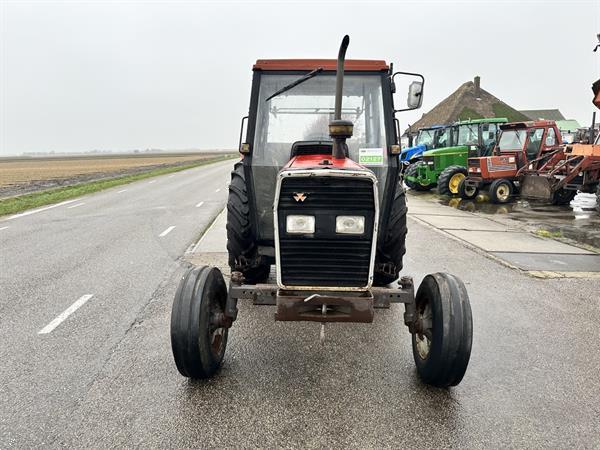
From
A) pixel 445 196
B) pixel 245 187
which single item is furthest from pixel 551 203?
pixel 245 187

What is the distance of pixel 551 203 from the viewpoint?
13.5m

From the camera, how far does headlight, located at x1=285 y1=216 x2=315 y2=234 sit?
3.04 meters

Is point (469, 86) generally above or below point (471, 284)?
above

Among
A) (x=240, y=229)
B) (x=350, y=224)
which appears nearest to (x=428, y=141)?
(x=240, y=229)

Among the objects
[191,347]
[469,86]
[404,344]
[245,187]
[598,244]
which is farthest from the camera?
[469,86]

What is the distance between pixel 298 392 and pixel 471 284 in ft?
11.3

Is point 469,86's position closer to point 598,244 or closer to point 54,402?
point 598,244

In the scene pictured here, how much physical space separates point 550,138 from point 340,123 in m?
13.6

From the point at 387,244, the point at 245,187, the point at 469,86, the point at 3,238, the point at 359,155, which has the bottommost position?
the point at 3,238

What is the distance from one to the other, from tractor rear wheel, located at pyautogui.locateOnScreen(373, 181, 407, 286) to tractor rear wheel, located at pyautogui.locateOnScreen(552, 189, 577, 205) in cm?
1111

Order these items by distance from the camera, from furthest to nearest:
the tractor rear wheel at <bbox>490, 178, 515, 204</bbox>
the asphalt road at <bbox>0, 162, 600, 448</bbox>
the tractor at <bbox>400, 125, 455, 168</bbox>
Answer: the tractor at <bbox>400, 125, 455, 168</bbox> < the tractor rear wheel at <bbox>490, 178, 515, 204</bbox> < the asphalt road at <bbox>0, 162, 600, 448</bbox>

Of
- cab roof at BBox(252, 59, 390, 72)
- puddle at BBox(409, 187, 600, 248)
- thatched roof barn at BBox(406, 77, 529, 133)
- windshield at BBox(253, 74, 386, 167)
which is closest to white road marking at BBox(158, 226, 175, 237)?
windshield at BBox(253, 74, 386, 167)

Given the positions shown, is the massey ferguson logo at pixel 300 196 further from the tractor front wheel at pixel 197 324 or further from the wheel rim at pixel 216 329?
the wheel rim at pixel 216 329

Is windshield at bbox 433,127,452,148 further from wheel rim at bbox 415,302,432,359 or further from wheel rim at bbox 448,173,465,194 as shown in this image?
wheel rim at bbox 415,302,432,359
